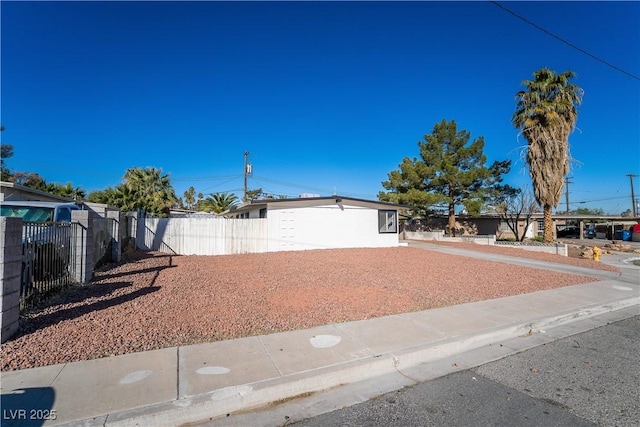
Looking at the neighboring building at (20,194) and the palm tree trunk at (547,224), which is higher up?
the neighboring building at (20,194)

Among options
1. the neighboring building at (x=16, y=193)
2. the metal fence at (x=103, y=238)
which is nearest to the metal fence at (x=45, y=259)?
the metal fence at (x=103, y=238)

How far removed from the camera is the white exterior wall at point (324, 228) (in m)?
16.4

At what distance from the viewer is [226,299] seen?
6.79m

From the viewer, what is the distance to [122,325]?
5.04m

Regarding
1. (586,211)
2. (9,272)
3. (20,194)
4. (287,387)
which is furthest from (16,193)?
(586,211)

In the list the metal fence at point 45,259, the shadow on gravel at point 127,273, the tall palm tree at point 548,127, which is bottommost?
the shadow on gravel at point 127,273

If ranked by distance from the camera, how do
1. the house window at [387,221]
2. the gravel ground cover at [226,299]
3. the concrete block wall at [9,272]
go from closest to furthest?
1. the concrete block wall at [9,272]
2. the gravel ground cover at [226,299]
3. the house window at [387,221]

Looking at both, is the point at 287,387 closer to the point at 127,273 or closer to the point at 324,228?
the point at 127,273

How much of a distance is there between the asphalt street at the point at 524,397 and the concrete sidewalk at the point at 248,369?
428mm

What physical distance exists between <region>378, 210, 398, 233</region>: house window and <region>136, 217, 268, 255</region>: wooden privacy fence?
665cm

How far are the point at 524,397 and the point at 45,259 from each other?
7.82m

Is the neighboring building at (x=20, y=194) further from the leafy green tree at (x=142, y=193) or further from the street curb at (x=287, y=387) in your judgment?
the street curb at (x=287, y=387)

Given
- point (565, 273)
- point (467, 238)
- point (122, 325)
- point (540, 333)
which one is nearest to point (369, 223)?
point (565, 273)

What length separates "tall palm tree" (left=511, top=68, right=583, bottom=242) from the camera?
1986 cm
